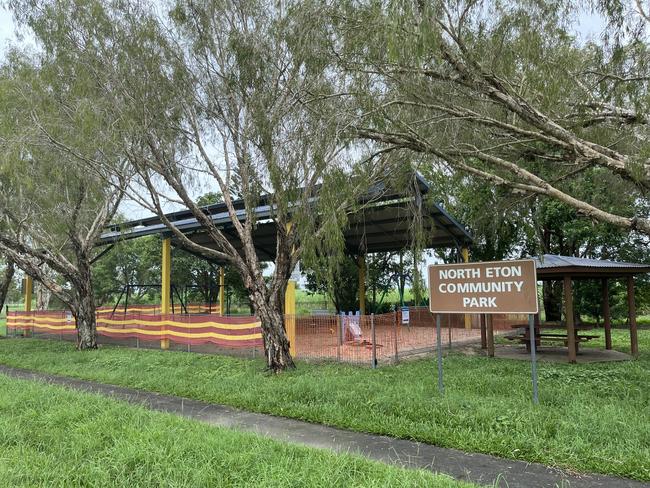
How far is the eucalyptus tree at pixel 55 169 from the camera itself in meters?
10.2

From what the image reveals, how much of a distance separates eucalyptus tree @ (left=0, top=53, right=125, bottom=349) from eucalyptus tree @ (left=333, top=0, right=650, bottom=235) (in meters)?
5.64

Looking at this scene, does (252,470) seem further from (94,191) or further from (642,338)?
(642,338)

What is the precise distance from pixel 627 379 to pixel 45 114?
13003 millimetres

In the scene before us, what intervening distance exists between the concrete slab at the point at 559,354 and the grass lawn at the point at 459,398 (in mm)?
775

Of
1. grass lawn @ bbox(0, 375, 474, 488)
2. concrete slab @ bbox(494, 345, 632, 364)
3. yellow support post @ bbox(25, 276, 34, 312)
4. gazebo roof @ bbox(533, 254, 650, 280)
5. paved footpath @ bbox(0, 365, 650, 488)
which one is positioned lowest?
concrete slab @ bbox(494, 345, 632, 364)

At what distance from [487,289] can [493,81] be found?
127 inches

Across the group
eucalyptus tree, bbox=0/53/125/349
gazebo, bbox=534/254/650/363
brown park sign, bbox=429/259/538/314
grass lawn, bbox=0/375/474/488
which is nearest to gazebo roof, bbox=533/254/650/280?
gazebo, bbox=534/254/650/363

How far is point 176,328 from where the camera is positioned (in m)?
16.0

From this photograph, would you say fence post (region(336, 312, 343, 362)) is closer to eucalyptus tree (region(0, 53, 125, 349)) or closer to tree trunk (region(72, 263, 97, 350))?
eucalyptus tree (region(0, 53, 125, 349))

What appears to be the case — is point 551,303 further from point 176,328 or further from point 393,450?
point 393,450

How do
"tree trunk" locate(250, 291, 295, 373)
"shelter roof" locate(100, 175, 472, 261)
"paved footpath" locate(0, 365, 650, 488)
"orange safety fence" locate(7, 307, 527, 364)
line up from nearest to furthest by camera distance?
"paved footpath" locate(0, 365, 650, 488) < "tree trunk" locate(250, 291, 295, 373) < "orange safety fence" locate(7, 307, 527, 364) < "shelter roof" locate(100, 175, 472, 261)

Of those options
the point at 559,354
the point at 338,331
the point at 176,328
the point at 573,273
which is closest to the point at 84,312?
the point at 176,328

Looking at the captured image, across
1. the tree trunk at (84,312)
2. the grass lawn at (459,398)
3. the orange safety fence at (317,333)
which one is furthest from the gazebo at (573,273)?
the tree trunk at (84,312)

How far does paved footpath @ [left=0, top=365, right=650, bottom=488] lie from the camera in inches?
184
